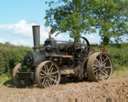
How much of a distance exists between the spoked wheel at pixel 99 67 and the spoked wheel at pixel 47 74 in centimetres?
140

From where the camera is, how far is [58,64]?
17828 mm

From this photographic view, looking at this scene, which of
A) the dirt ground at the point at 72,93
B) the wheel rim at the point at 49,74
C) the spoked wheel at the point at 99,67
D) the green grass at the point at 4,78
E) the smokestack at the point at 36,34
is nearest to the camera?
the dirt ground at the point at 72,93

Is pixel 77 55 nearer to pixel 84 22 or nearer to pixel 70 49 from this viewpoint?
pixel 70 49

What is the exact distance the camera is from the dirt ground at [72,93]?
13.7 meters

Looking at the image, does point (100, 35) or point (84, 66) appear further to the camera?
point (100, 35)

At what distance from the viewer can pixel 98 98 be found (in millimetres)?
14344

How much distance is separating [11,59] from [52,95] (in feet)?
22.8

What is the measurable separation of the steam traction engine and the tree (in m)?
4.18

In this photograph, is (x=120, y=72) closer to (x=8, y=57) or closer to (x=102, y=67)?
(x=102, y=67)

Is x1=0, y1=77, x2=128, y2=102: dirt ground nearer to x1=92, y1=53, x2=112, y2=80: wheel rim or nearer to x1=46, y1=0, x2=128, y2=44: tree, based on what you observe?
x1=92, y1=53, x2=112, y2=80: wheel rim

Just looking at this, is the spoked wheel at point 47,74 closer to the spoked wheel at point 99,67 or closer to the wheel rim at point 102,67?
the spoked wheel at point 99,67

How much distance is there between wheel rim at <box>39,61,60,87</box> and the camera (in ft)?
55.4

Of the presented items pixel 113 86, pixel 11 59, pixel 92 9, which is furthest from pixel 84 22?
pixel 113 86

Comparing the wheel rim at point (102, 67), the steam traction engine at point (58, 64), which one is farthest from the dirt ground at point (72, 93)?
the wheel rim at point (102, 67)
